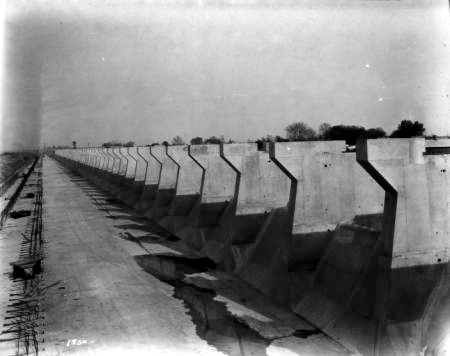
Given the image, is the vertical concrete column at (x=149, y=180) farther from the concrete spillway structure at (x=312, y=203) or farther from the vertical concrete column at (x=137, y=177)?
the concrete spillway structure at (x=312, y=203)

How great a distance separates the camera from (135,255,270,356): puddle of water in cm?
797

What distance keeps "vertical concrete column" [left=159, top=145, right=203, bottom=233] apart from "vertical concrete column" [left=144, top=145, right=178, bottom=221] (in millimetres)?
2344

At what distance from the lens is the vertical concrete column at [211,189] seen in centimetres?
1714

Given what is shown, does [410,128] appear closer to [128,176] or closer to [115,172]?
[128,176]

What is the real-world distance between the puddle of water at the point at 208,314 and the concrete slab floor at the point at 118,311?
4 cm

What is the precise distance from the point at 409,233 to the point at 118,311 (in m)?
6.93

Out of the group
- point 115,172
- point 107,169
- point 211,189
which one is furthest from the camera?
point 107,169

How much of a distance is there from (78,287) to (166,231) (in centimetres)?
→ 836

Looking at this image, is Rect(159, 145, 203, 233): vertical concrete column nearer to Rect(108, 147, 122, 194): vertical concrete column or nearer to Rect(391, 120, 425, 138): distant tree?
Rect(391, 120, 425, 138): distant tree

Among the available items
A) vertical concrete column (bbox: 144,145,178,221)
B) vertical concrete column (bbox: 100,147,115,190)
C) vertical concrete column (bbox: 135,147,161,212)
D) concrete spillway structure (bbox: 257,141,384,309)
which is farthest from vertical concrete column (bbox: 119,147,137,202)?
concrete spillway structure (bbox: 257,141,384,309)

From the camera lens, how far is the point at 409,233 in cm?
757

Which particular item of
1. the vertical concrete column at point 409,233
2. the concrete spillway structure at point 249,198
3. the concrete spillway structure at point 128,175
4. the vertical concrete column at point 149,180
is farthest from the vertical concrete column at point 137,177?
the vertical concrete column at point 409,233

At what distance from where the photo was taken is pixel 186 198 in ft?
65.1

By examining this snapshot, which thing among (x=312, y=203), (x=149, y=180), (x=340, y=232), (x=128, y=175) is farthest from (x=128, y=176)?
(x=340, y=232)
